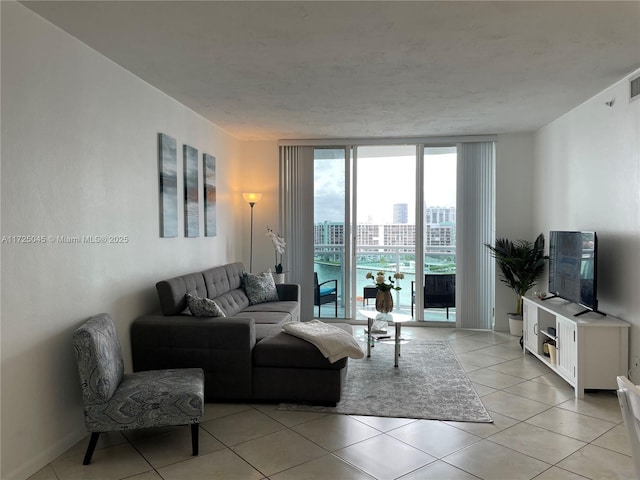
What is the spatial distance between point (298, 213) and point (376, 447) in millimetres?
4038

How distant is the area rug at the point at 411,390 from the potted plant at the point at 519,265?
1.35 m

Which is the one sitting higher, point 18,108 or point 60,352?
point 18,108

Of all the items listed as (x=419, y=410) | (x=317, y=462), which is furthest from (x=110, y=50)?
(x=419, y=410)

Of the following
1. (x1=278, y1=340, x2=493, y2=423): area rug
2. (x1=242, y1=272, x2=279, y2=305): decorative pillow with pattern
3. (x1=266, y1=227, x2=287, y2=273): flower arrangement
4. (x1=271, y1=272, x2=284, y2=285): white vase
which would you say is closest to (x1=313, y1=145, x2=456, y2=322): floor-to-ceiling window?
(x1=266, y1=227, x2=287, y2=273): flower arrangement

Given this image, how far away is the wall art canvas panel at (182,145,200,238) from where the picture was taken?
183 inches

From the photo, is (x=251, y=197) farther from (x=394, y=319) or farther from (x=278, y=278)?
(x=394, y=319)

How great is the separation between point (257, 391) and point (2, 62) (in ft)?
8.78

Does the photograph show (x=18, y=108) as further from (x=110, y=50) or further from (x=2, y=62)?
(x=110, y=50)

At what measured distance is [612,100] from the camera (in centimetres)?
389

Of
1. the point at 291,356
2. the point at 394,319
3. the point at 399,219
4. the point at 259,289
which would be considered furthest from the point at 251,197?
the point at 291,356

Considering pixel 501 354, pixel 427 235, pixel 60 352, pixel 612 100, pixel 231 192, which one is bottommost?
pixel 501 354

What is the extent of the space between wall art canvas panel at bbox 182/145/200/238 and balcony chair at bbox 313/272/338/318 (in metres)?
2.10

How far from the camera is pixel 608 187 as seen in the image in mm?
3975

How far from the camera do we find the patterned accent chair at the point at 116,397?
2.62 m
